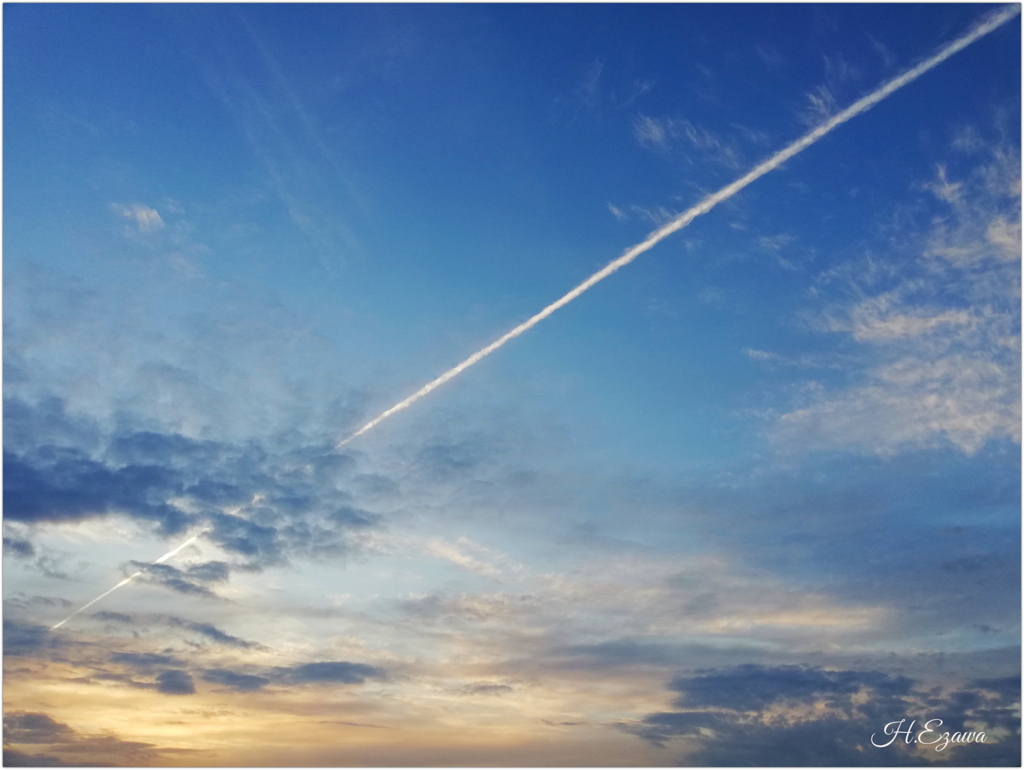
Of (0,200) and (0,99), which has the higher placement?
Result: (0,99)

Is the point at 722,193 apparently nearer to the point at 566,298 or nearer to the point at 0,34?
the point at 566,298

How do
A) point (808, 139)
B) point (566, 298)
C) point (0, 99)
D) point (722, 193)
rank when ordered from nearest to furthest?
point (0, 99) → point (808, 139) → point (722, 193) → point (566, 298)

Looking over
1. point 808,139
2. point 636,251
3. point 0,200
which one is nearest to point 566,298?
point 636,251

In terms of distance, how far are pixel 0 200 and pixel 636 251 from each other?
213ft

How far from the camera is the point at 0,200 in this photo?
6962 centimetres

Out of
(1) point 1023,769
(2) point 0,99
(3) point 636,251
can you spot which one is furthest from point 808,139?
(2) point 0,99

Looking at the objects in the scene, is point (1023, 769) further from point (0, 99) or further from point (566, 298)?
point (0, 99)

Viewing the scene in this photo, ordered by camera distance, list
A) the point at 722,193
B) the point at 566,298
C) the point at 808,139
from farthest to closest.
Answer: the point at 566,298, the point at 722,193, the point at 808,139

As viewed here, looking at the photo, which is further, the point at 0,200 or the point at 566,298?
the point at 566,298

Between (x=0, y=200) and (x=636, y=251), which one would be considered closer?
(x=0, y=200)

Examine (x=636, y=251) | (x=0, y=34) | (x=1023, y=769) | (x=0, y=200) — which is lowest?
(x=1023, y=769)

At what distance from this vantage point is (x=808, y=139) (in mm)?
81688

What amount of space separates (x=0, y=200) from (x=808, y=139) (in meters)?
78.6

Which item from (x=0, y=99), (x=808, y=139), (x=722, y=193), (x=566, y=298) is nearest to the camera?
(x=0, y=99)
